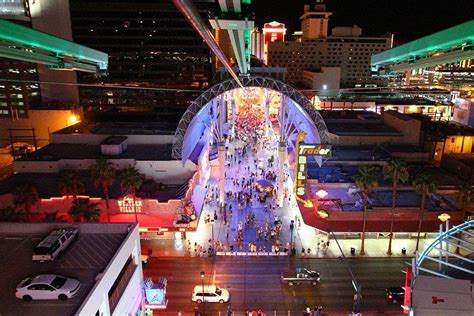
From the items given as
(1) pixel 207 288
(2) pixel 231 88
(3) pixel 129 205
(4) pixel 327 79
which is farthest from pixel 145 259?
(4) pixel 327 79

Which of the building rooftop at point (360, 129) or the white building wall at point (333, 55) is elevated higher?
the white building wall at point (333, 55)

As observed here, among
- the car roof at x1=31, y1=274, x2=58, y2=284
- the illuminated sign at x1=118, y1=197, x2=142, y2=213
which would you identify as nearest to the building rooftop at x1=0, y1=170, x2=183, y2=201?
the illuminated sign at x1=118, y1=197, x2=142, y2=213

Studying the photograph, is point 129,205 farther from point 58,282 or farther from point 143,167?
point 58,282

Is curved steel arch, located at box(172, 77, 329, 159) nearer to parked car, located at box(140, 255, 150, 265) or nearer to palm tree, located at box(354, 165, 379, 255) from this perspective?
palm tree, located at box(354, 165, 379, 255)

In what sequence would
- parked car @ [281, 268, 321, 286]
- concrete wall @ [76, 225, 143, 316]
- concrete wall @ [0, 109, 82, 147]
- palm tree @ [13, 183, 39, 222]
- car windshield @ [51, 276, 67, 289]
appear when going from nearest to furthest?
1. concrete wall @ [76, 225, 143, 316]
2. car windshield @ [51, 276, 67, 289]
3. parked car @ [281, 268, 321, 286]
4. palm tree @ [13, 183, 39, 222]
5. concrete wall @ [0, 109, 82, 147]

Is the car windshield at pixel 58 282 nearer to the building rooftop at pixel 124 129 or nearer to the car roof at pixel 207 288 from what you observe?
the car roof at pixel 207 288

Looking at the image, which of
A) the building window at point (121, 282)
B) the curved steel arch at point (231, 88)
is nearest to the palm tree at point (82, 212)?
the building window at point (121, 282)
